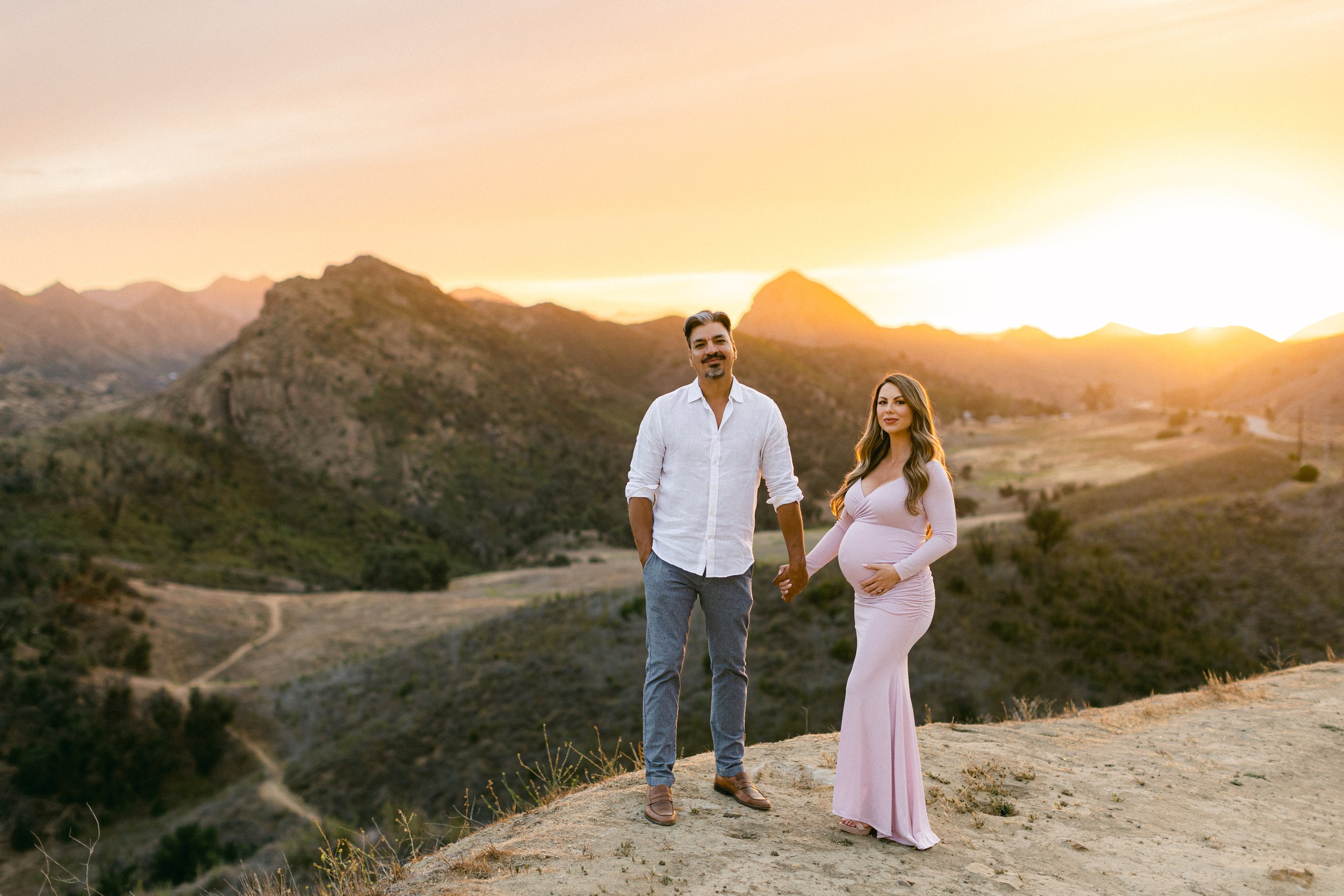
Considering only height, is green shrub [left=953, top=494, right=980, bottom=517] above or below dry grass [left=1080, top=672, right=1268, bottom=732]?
below

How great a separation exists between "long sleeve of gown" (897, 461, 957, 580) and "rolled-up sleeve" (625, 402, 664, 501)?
1.39 meters

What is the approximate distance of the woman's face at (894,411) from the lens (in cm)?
417

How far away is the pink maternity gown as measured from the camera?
408 cm

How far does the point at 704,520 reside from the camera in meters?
4.07

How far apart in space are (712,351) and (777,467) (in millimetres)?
729

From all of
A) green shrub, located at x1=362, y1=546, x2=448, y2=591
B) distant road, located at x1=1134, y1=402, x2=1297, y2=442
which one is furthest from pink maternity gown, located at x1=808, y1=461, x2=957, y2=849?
distant road, located at x1=1134, y1=402, x2=1297, y2=442

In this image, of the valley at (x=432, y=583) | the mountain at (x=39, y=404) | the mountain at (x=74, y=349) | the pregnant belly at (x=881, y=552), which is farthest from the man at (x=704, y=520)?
the mountain at (x=74, y=349)

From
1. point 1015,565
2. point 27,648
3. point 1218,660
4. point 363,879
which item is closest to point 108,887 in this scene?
point 27,648

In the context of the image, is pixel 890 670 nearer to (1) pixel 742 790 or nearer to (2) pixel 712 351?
(1) pixel 742 790

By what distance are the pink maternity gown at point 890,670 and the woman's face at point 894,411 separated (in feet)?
0.86

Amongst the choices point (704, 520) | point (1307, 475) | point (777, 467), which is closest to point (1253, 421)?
point (1307, 475)

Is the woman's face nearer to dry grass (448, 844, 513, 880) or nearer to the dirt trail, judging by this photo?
dry grass (448, 844, 513, 880)

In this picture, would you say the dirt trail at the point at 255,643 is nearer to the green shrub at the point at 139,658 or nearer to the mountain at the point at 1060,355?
the green shrub at the point at 139,658

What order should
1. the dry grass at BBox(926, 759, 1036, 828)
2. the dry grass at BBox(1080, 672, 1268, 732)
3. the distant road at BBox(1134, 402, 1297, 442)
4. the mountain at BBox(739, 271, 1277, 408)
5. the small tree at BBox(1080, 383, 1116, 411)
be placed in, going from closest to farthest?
the dry grass at BBox(926, 759, 1036, 828) → the dry grass at BBox(1080, 672, 1268, 732) → the distant road at BBox(1134, 402, 1297, 442) → the small tree at BBox(1080, 383, 1116, 411) → the mountain at BBox(739, 271, 1277, 408)
